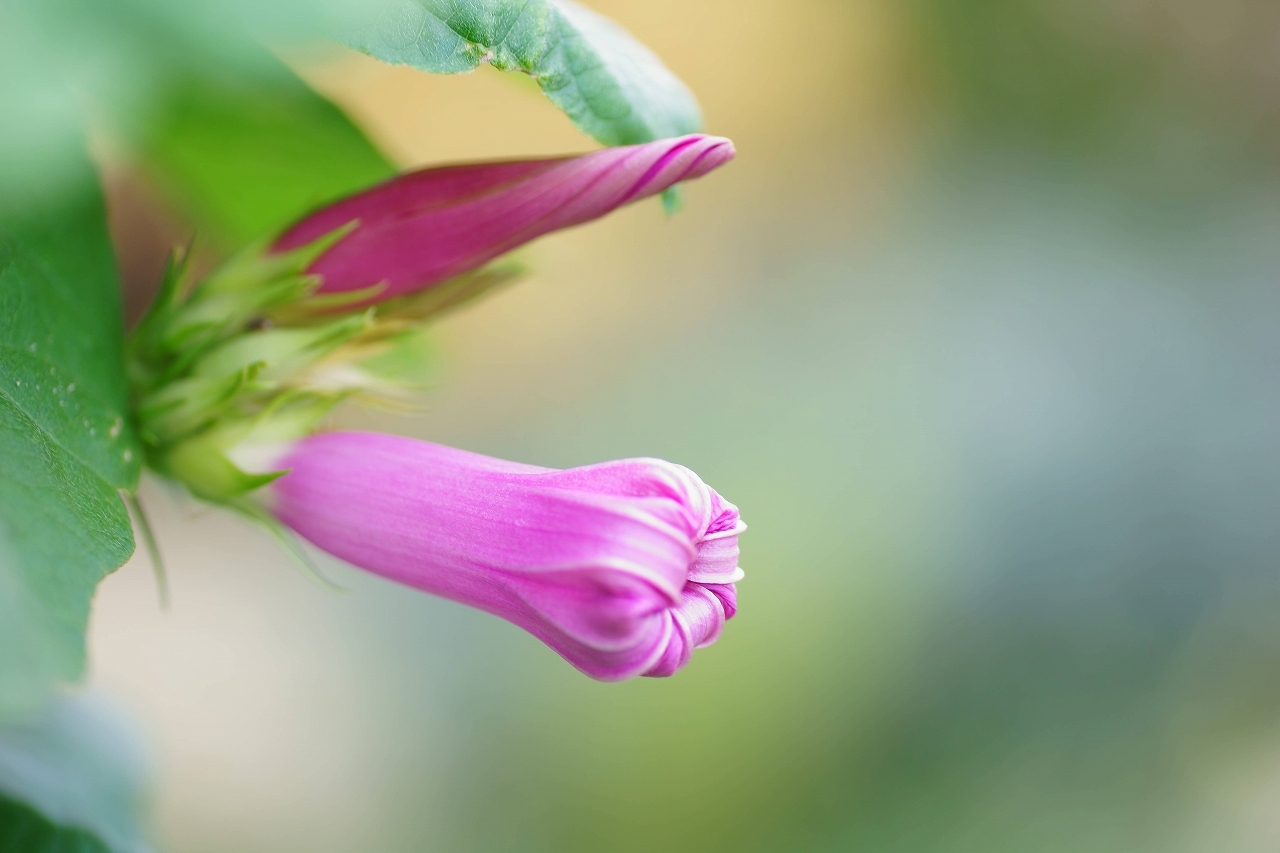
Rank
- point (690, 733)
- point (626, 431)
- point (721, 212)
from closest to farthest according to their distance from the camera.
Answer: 1. point (690, 733)
2. point (626, 431)
3. point (721, 212)

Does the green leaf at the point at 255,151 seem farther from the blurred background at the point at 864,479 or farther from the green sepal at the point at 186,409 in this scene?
the blurred background at the point at 864,479

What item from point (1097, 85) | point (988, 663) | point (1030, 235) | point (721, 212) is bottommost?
point (988, 663)

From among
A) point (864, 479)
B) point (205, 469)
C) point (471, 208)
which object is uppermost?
point (864, 479)

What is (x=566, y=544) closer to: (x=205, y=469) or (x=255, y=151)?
(x=205, y=469)

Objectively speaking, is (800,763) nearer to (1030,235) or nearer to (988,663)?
(988,663)

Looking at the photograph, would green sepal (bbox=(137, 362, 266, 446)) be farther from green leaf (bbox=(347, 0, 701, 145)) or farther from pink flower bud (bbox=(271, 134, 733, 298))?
green leaf (bbox=(347, 0, 701, 145))

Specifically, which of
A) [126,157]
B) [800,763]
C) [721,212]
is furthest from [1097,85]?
[126,157]

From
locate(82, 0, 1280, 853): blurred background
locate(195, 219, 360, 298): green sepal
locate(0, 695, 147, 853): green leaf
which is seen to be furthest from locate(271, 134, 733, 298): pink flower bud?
locate(82, 0, 1280, 853): blurred background

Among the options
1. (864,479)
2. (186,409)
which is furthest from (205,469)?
(864,479)
